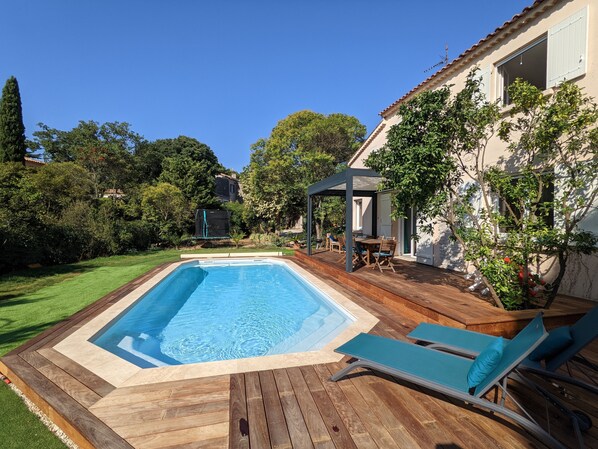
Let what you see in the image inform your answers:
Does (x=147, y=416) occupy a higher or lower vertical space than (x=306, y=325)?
higher

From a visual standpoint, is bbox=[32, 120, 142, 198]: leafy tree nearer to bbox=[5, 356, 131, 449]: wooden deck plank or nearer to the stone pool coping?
the stone pool coping

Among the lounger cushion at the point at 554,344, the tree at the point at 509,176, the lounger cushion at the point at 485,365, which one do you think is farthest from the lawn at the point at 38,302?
the tree at the point at 509,176

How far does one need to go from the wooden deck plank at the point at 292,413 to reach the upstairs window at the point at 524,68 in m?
7.38

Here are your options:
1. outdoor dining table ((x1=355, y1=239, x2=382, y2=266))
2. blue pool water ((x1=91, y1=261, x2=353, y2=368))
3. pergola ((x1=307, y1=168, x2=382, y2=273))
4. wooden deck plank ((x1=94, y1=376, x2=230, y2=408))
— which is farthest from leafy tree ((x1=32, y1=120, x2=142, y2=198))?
wooden deck plank ((x1=94, y1=376, x2=230, y2=408))

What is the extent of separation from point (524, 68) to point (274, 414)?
874 centimetres

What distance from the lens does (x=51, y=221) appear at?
12117 mm

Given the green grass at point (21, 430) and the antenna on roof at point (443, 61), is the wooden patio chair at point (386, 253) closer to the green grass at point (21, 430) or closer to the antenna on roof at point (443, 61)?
the green grass at point (21, 430)

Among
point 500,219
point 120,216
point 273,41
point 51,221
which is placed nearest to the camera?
point 500,219

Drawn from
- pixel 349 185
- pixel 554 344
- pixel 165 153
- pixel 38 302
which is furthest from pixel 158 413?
pixel 165 153

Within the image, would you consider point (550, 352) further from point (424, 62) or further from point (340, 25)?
point (424, 62)

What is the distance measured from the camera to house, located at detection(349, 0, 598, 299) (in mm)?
5082

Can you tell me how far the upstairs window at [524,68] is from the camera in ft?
21.0

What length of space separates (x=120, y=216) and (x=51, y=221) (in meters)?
8.74

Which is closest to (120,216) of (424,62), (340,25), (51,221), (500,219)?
(51,221)
